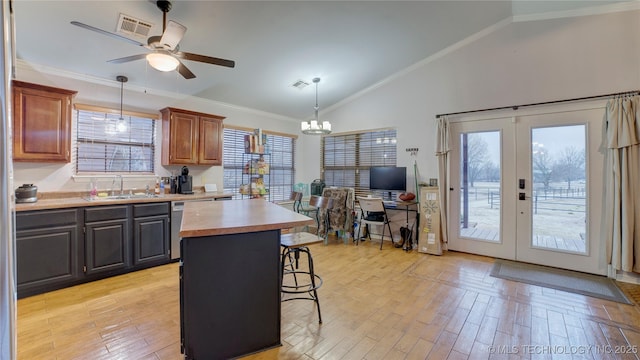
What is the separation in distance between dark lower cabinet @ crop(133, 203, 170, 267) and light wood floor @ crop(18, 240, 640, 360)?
0.84 ft

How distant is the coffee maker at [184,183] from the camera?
4204 millimetres

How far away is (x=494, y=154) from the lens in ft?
13.7

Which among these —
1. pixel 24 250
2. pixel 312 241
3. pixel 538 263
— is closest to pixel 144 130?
pixel 24 250

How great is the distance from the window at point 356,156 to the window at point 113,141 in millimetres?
3432

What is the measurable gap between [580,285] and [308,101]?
491 cm

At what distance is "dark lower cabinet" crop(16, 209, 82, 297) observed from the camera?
A: 276 centimetres

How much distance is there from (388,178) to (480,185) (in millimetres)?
1452

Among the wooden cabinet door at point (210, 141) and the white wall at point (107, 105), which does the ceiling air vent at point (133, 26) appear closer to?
the white wall at point (107, 105)

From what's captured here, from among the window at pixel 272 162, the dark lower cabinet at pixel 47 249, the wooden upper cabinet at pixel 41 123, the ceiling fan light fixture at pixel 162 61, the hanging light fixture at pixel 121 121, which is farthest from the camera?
the window at pixel 272 162

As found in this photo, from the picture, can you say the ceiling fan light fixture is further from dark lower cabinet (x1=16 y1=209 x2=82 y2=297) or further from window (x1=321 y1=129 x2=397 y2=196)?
window (x1=321 y1=129 x2=397 y2=196)

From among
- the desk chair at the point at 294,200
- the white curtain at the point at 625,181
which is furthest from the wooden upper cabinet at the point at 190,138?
the white curtain at the point at 625,181

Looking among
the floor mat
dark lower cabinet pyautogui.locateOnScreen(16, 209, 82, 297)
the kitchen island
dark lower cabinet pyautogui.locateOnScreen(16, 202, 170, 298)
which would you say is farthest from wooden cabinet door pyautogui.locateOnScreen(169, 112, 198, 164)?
the floor mat

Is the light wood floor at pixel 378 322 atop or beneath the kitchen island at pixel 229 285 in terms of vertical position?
beneath

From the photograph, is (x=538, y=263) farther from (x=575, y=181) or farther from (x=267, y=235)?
(x=267, y=235)
